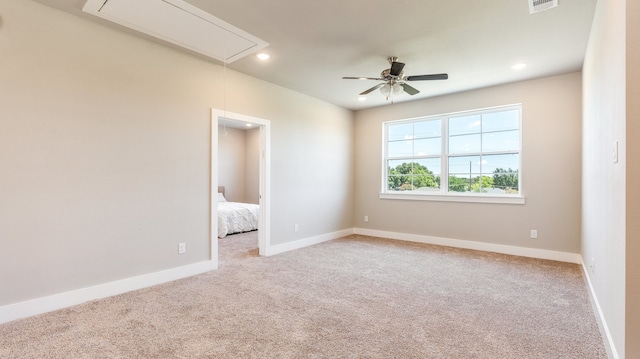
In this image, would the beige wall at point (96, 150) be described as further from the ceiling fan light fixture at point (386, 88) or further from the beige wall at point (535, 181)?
the beige wall at point (535, 181)

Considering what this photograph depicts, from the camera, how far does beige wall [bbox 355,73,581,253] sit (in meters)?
4.23

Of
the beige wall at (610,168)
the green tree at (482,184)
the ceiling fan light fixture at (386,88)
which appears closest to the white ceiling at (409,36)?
the ceiling fan light fixture at (386,88)

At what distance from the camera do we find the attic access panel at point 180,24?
8.38 feet

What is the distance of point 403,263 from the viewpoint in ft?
13.5

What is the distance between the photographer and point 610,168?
2.01 m

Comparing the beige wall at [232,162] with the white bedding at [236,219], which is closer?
the white bedding at [236,219]

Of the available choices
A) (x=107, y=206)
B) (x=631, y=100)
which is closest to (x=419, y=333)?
(x=631, y=100)

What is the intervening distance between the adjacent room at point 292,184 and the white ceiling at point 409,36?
3 cm

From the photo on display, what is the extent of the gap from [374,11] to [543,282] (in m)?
3.38

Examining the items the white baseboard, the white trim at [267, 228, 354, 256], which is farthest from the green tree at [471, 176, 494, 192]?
the white baseboard

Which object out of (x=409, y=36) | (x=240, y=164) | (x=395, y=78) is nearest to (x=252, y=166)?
(x=240, y=164)

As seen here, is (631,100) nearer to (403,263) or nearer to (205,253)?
(403,263)

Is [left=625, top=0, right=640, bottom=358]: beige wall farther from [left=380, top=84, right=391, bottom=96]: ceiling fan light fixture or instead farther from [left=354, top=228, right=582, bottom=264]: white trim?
[left=354, top=228, right=582, bottom=264]: white trim

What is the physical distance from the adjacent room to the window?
0.16ft
